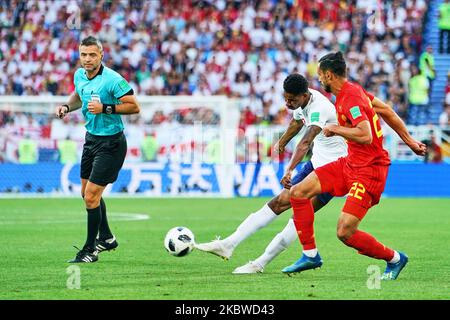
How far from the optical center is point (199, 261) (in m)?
12.1

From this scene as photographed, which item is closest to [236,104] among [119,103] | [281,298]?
[119,103]

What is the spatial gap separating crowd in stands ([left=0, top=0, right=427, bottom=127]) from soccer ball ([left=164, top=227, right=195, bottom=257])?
18065 millimetres

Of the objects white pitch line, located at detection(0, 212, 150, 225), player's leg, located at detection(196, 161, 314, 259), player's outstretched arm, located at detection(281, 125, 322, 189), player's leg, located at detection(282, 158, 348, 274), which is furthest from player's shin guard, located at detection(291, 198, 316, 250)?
white pitch line, located at detection(0, 212, 150, 225)

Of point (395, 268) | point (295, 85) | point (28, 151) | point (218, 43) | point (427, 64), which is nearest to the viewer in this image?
point (395, 268)

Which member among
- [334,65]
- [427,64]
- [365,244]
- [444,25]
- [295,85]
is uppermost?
[334,65]

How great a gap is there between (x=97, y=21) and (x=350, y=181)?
23.9 meters

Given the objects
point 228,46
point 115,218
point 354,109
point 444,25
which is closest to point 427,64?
point 444,25

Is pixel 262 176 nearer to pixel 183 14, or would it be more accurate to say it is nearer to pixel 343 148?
pixel 183 14

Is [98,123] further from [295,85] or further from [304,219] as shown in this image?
[304,219]

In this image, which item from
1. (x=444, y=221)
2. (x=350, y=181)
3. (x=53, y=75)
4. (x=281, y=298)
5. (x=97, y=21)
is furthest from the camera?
(x=97, y=21)

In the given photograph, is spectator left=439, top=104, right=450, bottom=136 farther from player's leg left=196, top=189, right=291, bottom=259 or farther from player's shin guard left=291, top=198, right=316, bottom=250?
player's shin guard left=291, top=198, right=316, bottom=250

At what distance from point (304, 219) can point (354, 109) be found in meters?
1.35

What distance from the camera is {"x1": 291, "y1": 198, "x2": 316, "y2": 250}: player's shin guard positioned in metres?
10.3

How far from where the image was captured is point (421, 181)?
2703 centimetres
